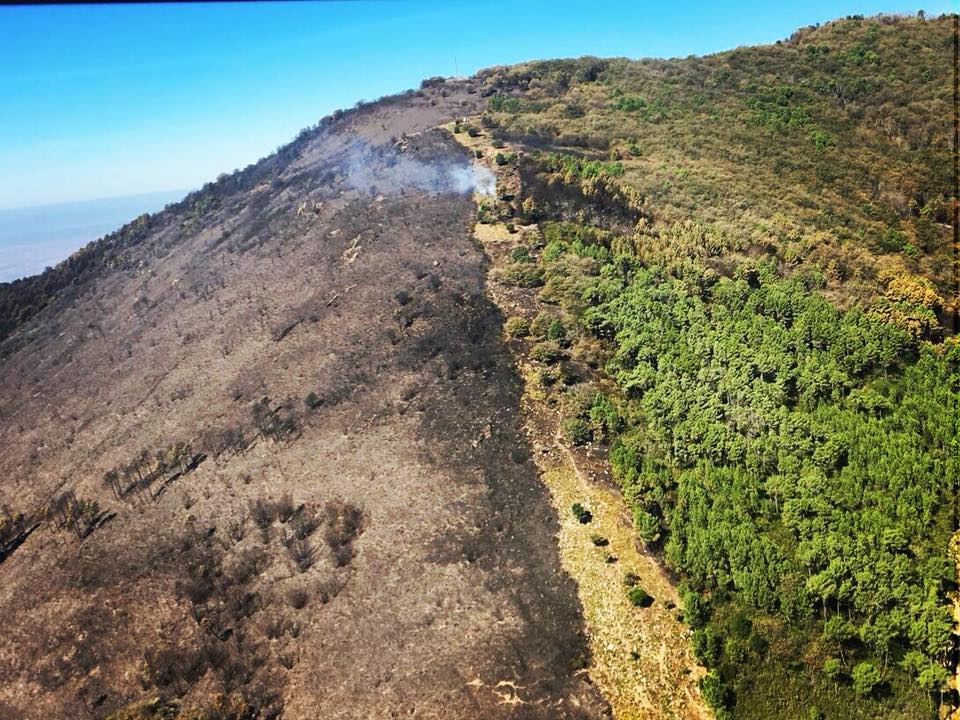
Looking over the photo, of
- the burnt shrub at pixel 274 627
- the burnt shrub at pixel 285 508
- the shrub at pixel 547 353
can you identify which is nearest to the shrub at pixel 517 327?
the shrub at pixel 547 353

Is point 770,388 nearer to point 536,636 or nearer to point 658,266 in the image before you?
point 658,266

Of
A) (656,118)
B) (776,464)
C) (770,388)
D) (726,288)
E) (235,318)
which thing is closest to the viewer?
(776,464)

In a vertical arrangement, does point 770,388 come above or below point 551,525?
above

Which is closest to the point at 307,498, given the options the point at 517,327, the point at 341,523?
the point at 341,523

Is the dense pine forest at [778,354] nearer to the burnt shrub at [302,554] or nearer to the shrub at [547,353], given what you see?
the shrub at [547,353]

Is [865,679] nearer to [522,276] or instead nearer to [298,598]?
[298,598]

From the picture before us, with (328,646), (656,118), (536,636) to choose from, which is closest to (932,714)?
(536,636)

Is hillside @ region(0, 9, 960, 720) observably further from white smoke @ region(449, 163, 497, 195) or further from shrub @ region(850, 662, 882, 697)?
white smoke @ region(449, 163, 497, 195)
